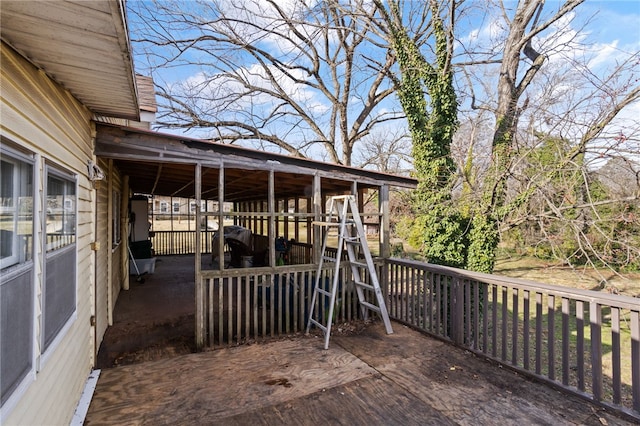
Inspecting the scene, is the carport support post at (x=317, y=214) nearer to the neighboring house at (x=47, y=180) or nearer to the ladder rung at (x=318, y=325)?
the ladder rung at (x=318, y=325)

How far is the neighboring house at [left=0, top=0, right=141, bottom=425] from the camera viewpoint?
1480mm

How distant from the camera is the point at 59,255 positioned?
7.62 ft

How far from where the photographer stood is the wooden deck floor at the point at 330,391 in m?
2.61

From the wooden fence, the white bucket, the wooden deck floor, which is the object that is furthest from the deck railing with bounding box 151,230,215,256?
the wooden deck floor

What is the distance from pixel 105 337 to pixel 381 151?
13.8m

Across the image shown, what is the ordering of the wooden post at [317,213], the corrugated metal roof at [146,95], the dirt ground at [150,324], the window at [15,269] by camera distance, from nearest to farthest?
1. the window at [15,269]
2. the dirt ground at [150,324]
3. the wooden post at [317,213]
4. the corrugated metal roof at [146,95]

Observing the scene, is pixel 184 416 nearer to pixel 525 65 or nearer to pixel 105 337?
pixel 105 337

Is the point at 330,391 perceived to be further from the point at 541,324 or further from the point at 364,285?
the point at 541,324

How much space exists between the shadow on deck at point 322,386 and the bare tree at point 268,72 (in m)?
7.42

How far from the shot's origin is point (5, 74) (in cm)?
151

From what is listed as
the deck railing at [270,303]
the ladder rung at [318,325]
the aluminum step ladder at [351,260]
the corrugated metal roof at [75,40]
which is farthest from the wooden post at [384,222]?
the corrugated metal roof at [75,40]

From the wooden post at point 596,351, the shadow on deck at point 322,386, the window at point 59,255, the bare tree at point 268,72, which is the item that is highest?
the bare tree at point 268,72

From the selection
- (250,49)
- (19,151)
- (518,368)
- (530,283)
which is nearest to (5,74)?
(19,151)

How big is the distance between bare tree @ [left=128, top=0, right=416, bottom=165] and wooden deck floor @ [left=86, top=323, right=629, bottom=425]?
295 inches
